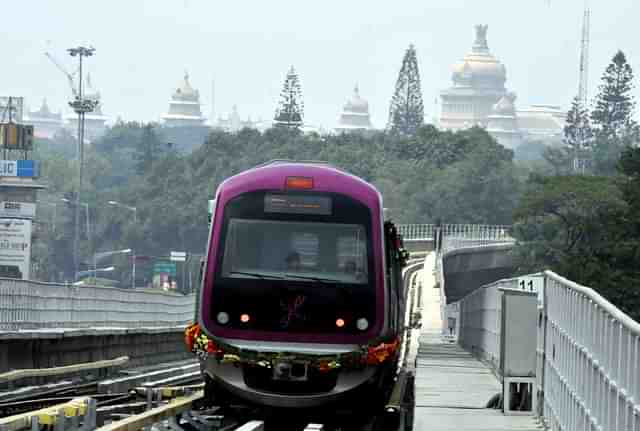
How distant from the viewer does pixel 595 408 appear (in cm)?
1435

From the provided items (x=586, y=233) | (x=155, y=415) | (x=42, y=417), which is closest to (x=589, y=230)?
(x=586, y=233)

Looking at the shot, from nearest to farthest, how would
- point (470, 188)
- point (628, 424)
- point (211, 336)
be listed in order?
point (628, 424) < point (211, 336) < point (470, 188)

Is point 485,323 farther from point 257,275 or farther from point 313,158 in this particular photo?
point 313,158

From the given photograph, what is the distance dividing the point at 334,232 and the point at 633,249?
69309 millimetres

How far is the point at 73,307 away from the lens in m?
39.0

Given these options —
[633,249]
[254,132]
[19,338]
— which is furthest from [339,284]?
[254,132]

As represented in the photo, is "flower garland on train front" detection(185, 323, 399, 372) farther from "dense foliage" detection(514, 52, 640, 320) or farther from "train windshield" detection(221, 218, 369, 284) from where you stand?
"dense foliage" detection(514, 52, 640, 320)

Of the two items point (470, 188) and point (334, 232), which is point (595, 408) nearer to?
point (334, 232)

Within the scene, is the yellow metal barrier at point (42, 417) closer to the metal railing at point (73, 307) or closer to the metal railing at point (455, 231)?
the metal railing at point (73, 307)

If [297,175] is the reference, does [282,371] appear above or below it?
below

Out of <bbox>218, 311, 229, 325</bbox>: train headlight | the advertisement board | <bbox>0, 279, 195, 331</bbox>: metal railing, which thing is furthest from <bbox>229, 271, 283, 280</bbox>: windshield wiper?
the advertisement board

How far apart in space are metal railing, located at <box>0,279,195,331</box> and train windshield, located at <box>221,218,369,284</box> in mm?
10220

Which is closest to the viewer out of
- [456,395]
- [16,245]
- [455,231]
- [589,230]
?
[456,395]

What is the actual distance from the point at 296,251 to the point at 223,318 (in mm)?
1084
